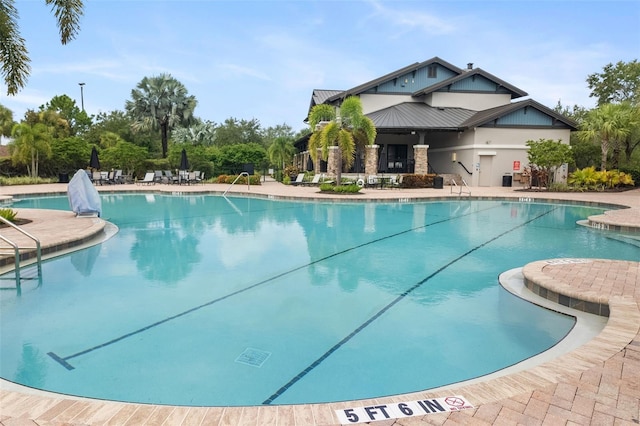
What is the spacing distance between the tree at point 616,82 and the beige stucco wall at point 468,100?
40.5 feet

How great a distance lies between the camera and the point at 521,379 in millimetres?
3016

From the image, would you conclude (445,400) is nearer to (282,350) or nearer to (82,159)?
(282,350)

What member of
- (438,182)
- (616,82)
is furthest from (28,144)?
(616,82)

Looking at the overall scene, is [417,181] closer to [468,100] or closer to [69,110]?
[468,100]

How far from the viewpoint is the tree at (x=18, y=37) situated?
9.80 metres

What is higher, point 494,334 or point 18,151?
point 18,151

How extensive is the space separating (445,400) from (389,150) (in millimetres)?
27861

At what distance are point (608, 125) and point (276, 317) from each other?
76.2 feet

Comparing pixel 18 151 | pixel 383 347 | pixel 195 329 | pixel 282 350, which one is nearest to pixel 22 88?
pixel 195 329

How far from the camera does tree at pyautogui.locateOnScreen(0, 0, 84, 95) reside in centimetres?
980

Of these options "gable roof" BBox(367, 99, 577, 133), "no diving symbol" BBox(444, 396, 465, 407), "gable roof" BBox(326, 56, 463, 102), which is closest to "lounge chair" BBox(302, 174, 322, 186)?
"gable roof" BBox(367, 99, 577, 133)

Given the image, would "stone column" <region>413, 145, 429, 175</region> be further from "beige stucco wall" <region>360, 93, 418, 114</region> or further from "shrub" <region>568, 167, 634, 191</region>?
"shrub" <region>568, 167, 634, 191</region>

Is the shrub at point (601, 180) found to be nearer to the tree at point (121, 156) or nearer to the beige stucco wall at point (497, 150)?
the beige stucco wall at point (497, 150)

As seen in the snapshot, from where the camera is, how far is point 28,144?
2566 centimetres
